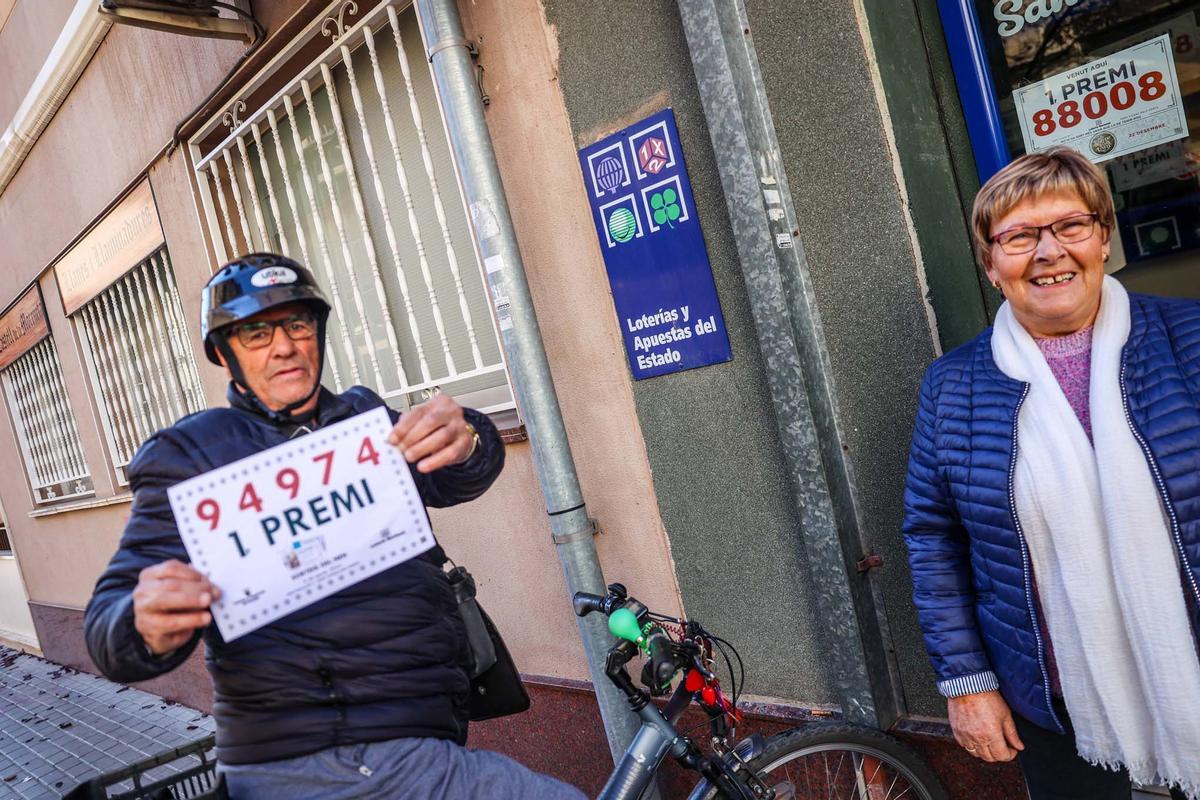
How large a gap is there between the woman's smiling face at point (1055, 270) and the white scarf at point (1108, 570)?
5cm

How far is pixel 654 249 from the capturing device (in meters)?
3.28

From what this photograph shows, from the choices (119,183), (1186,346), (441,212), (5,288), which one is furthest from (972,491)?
(5,288)

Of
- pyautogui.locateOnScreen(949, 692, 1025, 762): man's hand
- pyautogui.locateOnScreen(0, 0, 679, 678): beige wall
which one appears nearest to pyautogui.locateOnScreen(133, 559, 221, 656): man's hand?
pyautogui.locateOnScreen(949, 692, 1025, 762): man's hand

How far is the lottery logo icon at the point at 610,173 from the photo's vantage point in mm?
3328

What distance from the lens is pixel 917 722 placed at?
2.98 meters

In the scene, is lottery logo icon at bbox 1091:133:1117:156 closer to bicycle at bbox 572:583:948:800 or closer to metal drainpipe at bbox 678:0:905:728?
metal drainpipe at bbox 678:0:905:728

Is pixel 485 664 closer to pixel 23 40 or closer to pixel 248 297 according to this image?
pixel 248 297

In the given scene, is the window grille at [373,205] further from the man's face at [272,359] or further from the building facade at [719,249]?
the man's face at [272,359]

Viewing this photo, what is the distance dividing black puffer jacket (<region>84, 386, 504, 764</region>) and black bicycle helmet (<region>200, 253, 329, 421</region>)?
0.10 m

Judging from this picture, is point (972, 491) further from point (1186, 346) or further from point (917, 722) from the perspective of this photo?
point (917, 722)

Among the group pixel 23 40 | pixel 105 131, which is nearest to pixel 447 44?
pixel 105 131

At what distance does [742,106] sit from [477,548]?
2.55m

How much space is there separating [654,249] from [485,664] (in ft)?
5.30

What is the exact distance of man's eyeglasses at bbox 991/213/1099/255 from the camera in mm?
1961
